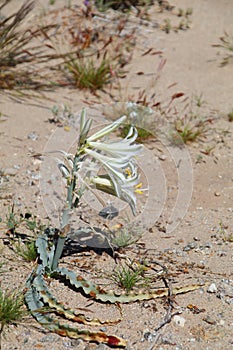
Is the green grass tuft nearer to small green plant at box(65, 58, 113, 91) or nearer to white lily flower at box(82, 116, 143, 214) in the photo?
white lily flower at box(82, 116, 143, 214)

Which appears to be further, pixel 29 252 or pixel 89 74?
pixel 89 74

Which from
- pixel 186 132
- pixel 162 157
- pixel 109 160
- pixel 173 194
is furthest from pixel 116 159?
pixel 186 132

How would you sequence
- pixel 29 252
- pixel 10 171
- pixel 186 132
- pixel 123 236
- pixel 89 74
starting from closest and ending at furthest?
1. pixel 29 252
2. pixel 123 236
3. pixel 10 171
4. pixel 186 132
5. pixel 89 74

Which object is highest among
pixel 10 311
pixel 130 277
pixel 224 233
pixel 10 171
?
pixel 10 311

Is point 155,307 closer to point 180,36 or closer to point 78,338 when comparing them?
point 78,338

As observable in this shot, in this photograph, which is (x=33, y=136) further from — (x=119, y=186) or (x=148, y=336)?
(x=148, y=336)

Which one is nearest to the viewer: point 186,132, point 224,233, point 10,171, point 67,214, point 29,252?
point 67,214

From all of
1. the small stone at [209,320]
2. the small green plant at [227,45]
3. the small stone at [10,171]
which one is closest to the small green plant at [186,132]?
the small green plant at [227,45]

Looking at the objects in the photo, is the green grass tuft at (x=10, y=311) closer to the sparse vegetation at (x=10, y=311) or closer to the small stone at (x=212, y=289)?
the sparse vegetation at (x=10, y=311)
